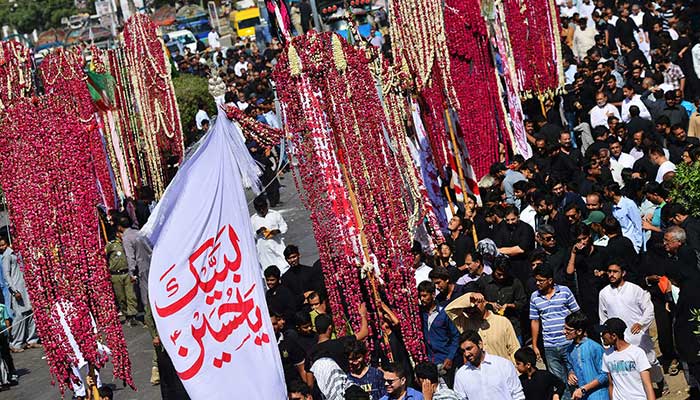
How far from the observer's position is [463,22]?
15.1 meters

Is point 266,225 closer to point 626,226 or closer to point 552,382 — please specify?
point 626,226

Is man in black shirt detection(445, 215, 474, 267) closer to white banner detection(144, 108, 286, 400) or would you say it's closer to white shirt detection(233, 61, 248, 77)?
white banner detection(144, 108, 286, 400)

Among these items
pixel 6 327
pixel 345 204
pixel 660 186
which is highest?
pixel 345 204

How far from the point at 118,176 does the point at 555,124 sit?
6129 mm

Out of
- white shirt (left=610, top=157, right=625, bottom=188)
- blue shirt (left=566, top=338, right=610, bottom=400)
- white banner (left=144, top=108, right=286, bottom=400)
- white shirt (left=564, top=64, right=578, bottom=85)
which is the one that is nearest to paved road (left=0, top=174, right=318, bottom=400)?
white shirt (left=610, top=157, right=625, bottom=188)

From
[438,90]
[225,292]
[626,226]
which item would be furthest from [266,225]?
[225,292]

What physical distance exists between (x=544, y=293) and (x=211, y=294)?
289 centimetres

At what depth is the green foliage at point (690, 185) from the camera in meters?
9.21

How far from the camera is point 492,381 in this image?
857cm

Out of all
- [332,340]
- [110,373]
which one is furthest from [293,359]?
[110,373]

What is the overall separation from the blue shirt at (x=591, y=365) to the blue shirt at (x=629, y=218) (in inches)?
107

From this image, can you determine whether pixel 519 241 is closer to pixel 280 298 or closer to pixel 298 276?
pixel 298 276

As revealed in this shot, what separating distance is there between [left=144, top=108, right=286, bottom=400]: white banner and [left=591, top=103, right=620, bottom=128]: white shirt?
874 cm

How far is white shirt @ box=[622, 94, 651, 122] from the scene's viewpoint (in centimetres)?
1648
